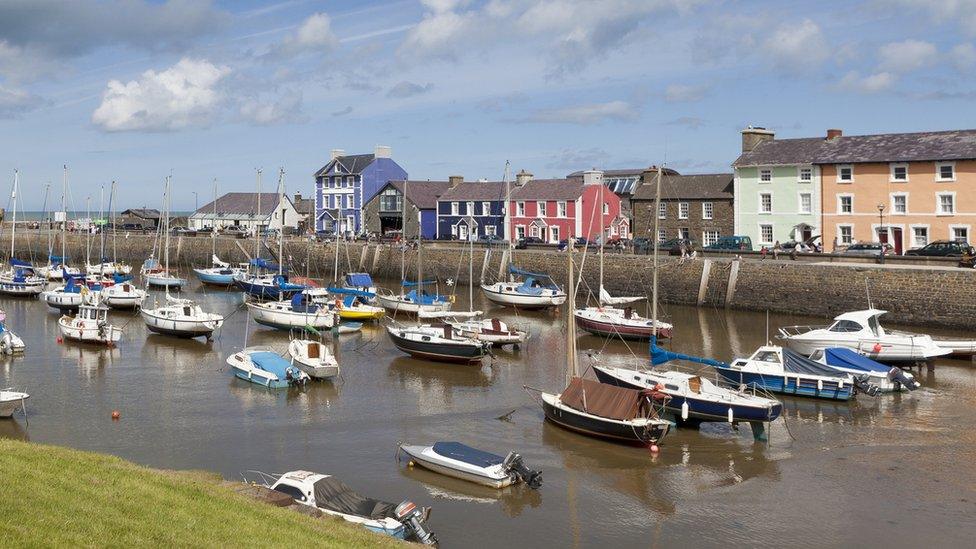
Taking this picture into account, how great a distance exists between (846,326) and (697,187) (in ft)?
128

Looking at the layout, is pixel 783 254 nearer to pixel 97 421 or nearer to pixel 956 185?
pixel 956 185

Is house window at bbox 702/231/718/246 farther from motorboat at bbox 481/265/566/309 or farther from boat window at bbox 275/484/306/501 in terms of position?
boat window at bbox 275/484/306/501

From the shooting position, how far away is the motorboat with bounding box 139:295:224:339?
4588 centimetres

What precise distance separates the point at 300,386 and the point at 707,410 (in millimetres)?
15047

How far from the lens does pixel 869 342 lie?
38344 millimetres

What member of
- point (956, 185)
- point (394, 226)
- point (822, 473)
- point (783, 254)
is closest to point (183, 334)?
point (822, 473)

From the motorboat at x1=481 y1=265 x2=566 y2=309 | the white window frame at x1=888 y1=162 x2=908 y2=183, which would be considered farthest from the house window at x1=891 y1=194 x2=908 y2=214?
the motorboat at x1=481 y1=265 x2=566 y2=309

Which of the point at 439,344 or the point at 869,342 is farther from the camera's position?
the point at 439,344

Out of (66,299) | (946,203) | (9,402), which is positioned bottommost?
(9,402)

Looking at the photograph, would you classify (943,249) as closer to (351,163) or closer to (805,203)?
(805,203)

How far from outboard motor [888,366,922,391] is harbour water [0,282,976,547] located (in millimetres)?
362

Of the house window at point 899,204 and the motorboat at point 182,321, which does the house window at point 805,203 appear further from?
the motorboat at point 182,321

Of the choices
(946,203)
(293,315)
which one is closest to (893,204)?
(946,203)

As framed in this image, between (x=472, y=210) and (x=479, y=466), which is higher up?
(x=472, y=210)
